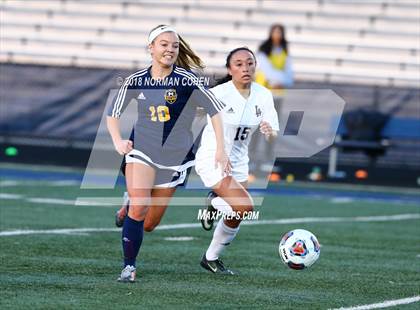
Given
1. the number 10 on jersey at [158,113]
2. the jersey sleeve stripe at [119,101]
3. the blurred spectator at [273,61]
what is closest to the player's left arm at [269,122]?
the number 10 on jersey at [158,113]

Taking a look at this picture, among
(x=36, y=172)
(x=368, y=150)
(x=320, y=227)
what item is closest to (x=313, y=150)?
(x=368, y=150)

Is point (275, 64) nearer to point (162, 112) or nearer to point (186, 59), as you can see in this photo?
point (186, 59)

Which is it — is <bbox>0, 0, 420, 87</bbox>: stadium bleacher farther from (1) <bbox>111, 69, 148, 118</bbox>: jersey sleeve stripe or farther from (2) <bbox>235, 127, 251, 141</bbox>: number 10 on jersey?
(1) <bbox>111, 69, 148, 118</bbox>: jersey sleeve stripe

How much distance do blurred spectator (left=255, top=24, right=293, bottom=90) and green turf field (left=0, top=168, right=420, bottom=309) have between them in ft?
13.8

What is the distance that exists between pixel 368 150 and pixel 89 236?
29.7 feet

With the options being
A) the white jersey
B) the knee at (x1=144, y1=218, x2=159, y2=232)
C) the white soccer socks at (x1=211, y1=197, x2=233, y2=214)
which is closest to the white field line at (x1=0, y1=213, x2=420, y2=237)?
the knee at (x1=144, y1=218, x2=159, y2=232)

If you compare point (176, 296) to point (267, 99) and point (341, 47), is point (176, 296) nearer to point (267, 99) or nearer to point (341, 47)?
point (267, 99)

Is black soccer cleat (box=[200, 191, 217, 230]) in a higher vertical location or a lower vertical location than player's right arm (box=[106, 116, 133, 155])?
lower

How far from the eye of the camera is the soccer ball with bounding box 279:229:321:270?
306 inches

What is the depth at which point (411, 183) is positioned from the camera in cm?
1836

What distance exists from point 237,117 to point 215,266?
1147 mm

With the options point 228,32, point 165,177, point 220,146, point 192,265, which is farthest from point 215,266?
point 228,32

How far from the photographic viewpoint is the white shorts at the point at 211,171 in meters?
8.28

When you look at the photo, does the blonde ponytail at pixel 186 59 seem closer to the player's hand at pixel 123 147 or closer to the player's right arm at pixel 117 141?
the player's right arm at pixel 117 141
